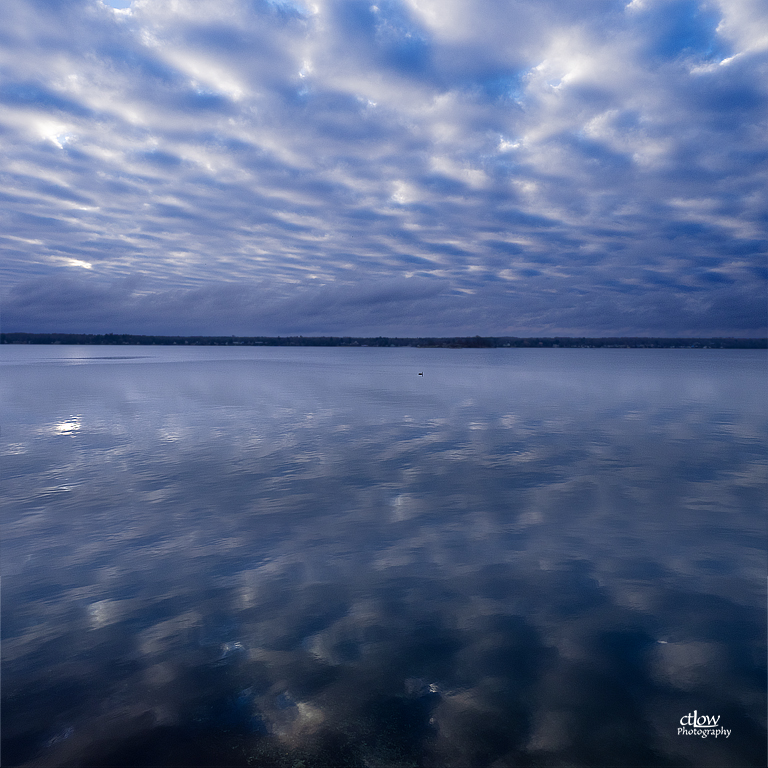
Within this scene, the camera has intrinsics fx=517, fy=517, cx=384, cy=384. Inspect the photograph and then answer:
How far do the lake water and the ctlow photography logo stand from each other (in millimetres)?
30

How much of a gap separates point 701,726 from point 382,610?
14.4 feet

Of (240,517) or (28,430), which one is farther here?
(28,430)

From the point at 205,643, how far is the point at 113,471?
12231 mm

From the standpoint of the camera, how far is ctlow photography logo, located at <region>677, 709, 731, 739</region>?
18.9 feet

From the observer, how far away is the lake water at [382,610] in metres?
5.67

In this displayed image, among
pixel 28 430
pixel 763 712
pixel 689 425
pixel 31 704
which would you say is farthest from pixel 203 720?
pixel 689 425

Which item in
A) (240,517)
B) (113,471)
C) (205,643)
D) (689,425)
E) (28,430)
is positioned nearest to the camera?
(205,643)

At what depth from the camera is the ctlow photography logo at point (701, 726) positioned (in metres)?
5.75

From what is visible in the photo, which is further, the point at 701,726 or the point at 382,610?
the point at 382,610

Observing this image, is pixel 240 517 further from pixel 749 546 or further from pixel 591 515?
pixel 749 546

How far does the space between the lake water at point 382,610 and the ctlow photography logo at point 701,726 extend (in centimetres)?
3

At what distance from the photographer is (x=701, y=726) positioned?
5.87 metres

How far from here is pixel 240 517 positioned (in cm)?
1291

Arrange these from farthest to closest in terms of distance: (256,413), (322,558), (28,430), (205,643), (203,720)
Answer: (256,413), (28,430), (322,558), (205,643), (203,720)
